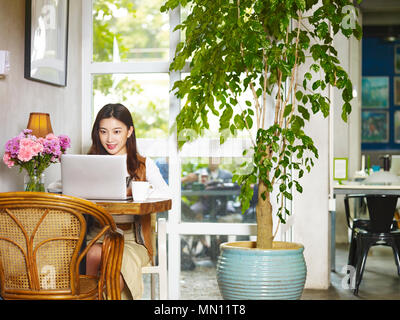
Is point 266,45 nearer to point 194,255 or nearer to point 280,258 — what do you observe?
point 280,258

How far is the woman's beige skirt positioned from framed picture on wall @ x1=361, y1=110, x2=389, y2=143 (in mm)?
7882

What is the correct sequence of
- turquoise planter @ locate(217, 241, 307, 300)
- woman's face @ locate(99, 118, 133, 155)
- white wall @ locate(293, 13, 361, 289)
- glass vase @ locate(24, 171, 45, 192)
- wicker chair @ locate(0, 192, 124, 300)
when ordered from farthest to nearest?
white wall @ locate(293, 13, 361, 289) < woman's face @ locate(99, 118, 133, 155) < turquoise planter @ locate(217, 241, 307, 300) < glass vase @ locate(24, 171, 45, 192) < wicker chair @ locate(0, 192, 124, 300)

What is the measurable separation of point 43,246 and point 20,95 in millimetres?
1339

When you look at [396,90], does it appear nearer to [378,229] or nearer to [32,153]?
[378,229]

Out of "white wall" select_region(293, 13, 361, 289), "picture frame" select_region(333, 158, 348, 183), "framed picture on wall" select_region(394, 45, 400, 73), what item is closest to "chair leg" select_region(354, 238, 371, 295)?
"white wall" select_region(293, 13, 361, 289)

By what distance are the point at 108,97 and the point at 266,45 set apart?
4.94 ft

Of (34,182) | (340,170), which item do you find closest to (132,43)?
(34,182)

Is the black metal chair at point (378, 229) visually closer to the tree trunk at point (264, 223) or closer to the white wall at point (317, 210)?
the white wall at point (317, 210)

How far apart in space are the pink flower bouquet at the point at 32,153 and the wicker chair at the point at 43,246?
2.27 feet

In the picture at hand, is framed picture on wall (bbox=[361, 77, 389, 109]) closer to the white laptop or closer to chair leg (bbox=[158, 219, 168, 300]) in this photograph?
chair leg (bbox=[158, 219, 168, 300])

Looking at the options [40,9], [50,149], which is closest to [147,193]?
[50,149]

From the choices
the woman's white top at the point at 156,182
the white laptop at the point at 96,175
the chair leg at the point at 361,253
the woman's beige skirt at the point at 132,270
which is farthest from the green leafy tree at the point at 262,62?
the chair leg at the point at 361,253

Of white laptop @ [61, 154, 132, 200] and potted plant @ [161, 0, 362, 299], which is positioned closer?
white laptop @ [61, 154, 132, 200]

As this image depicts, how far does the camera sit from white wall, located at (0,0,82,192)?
3246 millimetres
